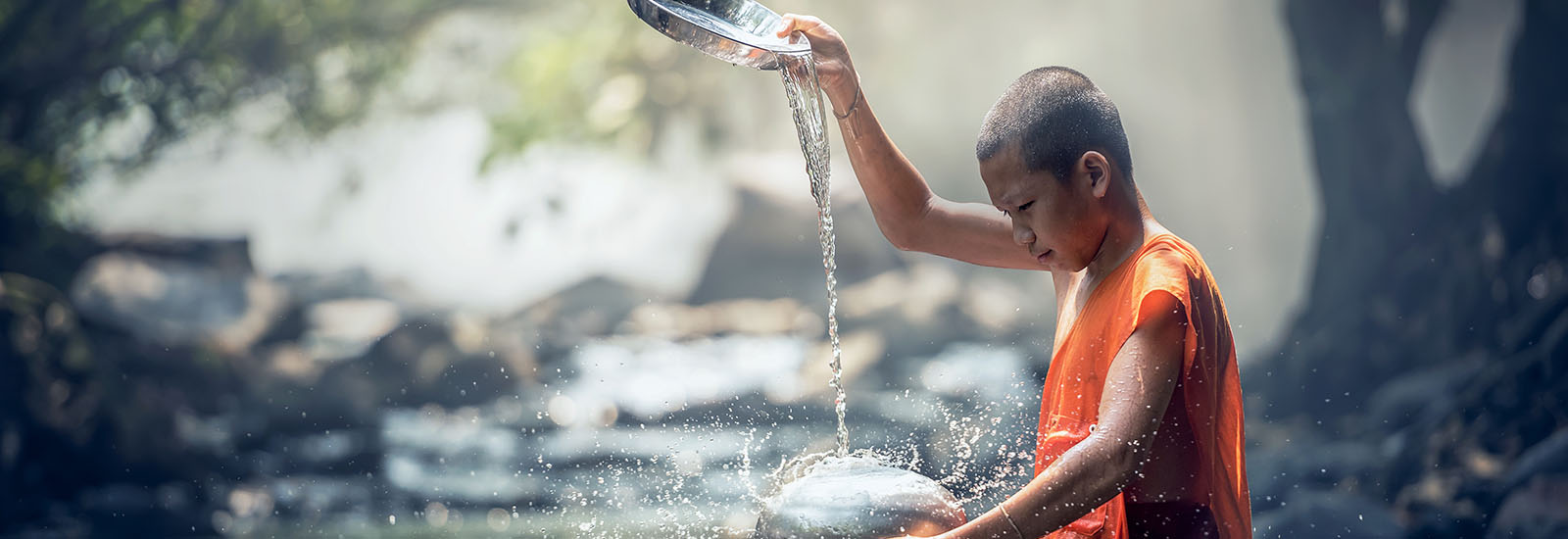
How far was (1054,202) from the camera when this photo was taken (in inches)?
79.2

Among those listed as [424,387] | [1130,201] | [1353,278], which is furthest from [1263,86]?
[1130,201]

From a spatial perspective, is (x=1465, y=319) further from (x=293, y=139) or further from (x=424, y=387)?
(x=293, y=139)

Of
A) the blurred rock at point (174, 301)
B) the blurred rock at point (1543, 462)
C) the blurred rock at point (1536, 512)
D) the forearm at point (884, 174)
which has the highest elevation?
the blurred rock at point (174, 301)

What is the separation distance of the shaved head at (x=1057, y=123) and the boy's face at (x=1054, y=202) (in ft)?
0.05

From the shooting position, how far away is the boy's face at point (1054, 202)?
6.55ft

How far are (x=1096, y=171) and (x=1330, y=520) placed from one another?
728 centimetres

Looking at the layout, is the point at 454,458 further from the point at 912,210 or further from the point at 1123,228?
the point at 1123,228

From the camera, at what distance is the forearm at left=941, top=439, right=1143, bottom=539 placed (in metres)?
1.77

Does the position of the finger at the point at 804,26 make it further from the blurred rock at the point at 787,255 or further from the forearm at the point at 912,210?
the blurred rock at the point at 787,255

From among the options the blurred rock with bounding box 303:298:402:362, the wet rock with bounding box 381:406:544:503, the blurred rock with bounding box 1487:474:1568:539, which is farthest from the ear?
the blurred rock with bounding box 303:298:402:362

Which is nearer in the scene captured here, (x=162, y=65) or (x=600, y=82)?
(x=162, y=65)

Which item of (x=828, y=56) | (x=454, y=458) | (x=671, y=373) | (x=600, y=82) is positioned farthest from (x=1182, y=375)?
(x=600, y=82)

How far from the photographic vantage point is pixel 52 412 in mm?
10516

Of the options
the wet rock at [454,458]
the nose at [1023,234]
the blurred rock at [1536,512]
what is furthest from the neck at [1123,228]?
the wet rock at [454,458]
